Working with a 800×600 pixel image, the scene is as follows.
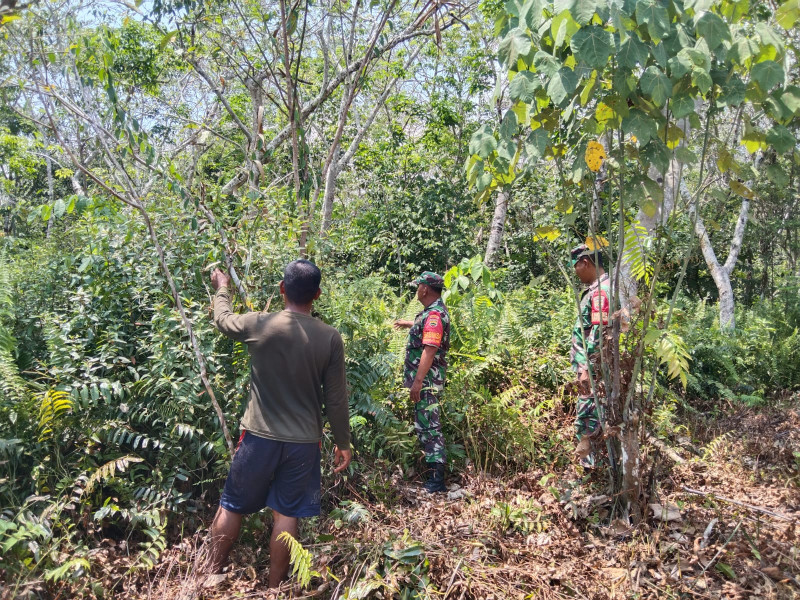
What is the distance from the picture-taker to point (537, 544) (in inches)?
154

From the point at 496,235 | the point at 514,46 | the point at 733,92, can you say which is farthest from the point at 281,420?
the point at 496,235

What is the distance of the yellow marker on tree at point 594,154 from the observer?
334cm

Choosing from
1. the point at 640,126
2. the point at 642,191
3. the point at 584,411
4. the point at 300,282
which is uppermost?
the point at 640,126

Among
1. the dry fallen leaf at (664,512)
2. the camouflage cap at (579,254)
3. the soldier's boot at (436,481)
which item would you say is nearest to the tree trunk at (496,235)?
the camouflage cap at (579,254)

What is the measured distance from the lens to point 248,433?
3.38 m

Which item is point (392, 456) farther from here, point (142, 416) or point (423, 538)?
point (142, 416)

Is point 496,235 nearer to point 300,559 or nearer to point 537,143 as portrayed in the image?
point 537,143

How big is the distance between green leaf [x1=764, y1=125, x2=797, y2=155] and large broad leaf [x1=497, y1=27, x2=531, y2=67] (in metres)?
1.42

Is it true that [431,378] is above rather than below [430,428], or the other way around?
above

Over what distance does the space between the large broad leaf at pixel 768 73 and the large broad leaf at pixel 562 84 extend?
0.88 metres

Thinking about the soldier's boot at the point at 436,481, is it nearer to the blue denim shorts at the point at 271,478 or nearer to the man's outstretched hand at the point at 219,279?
the blue denim shorts at the point at 271,478

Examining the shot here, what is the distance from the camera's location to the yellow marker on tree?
3.34 meters

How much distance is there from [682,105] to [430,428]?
305cm

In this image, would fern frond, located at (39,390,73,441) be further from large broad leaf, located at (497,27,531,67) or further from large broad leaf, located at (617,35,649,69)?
large broad leaf, located at (617,35,649,69)
